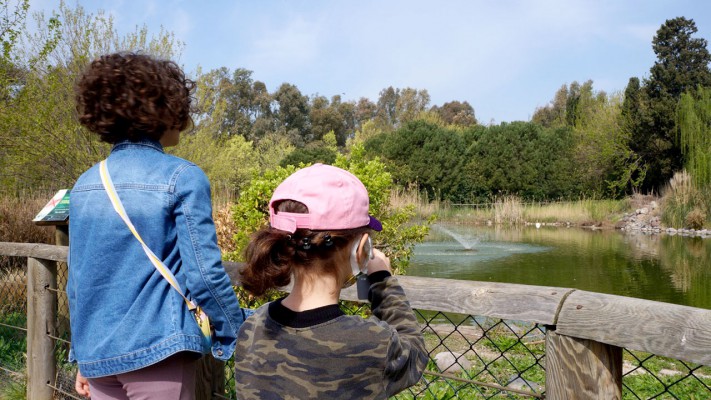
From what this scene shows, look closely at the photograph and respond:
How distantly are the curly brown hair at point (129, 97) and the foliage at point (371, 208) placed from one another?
2.57 m

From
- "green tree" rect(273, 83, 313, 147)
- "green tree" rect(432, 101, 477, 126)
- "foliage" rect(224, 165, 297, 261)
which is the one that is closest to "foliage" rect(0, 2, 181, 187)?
"foliage" rect(224, 165, 297, 261)

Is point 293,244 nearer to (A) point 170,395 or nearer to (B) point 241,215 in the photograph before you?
(A) point 170,395

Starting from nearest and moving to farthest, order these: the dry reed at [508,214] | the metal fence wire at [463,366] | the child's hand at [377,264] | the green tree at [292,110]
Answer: the child's hand at [377,264]
the metal fence wire at [463,366]
the dry reed at [508,214]
the green tree at [292,110]

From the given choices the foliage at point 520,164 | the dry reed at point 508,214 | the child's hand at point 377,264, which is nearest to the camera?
the child's hand at point 377,264

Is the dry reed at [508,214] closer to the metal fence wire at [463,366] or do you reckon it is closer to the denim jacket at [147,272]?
the metal fence wire at [463,366]

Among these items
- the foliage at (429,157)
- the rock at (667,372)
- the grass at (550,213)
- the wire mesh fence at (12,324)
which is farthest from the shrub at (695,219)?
the wire mesh fence at (12,324)

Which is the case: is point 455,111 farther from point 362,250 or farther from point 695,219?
point 362,250

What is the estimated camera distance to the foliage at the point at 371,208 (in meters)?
4.55

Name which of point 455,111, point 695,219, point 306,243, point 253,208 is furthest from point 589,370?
point 455,111

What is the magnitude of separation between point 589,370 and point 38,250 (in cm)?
252

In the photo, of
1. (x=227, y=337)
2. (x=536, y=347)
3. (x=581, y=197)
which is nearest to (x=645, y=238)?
(x=581, y=197)

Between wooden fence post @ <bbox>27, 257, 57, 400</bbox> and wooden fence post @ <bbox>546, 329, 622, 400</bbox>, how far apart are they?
8.10 feet

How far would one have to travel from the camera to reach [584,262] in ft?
40.9

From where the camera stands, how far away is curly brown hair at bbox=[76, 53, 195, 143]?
1.53 meters
